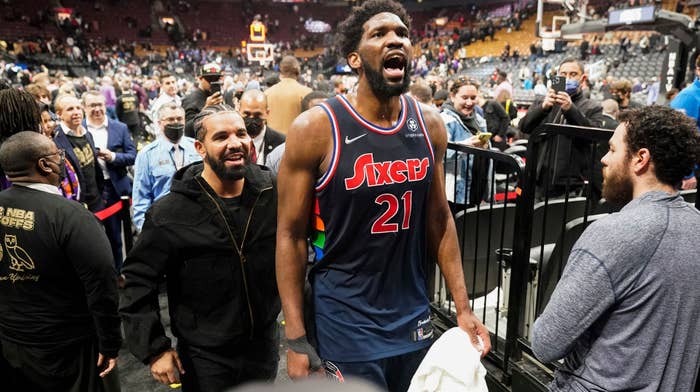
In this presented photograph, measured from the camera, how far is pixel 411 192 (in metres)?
1.90

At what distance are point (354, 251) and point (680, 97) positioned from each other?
13.3ft

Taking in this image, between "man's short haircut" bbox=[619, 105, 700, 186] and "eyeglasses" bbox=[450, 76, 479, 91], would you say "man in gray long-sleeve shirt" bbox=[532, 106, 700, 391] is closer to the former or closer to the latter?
"man's short haircut" bbox=[619, 105, 700, 186]

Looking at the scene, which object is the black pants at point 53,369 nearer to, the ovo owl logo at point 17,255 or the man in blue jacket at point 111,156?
the ovo owl logo at point 17,255

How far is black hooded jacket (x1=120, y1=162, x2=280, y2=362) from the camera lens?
6.59ft

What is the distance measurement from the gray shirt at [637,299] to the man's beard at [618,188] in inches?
3.2

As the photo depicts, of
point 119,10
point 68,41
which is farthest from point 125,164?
point 119,10

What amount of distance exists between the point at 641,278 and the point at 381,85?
1.09m

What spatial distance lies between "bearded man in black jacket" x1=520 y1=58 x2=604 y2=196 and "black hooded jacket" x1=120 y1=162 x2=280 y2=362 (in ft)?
8.81

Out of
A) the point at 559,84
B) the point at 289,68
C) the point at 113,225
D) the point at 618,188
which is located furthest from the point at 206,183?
the point at 289,68

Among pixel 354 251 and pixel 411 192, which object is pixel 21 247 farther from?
pixel 411 192

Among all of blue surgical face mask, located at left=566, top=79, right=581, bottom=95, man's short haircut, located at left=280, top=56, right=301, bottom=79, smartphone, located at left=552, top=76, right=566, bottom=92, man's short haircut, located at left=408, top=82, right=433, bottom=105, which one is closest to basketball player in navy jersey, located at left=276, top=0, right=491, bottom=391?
smartphone, located at left=552, top=76, right=566, bottom=92

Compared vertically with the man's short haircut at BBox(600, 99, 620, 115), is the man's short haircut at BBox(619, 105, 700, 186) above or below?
above

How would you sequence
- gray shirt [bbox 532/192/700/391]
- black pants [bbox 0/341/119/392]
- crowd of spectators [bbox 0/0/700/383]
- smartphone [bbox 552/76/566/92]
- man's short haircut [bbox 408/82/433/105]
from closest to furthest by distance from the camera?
gray shirt [bbox 532/192/700/391] < black pants [bbox 0/341/119/392] < crowd of spectators [bbox 0/0/700/383] < smartphone [bbox 552/76/566/92] < man's short haircut [bbox 408/82/433/105]

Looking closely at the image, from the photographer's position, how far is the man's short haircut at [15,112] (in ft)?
9.94
